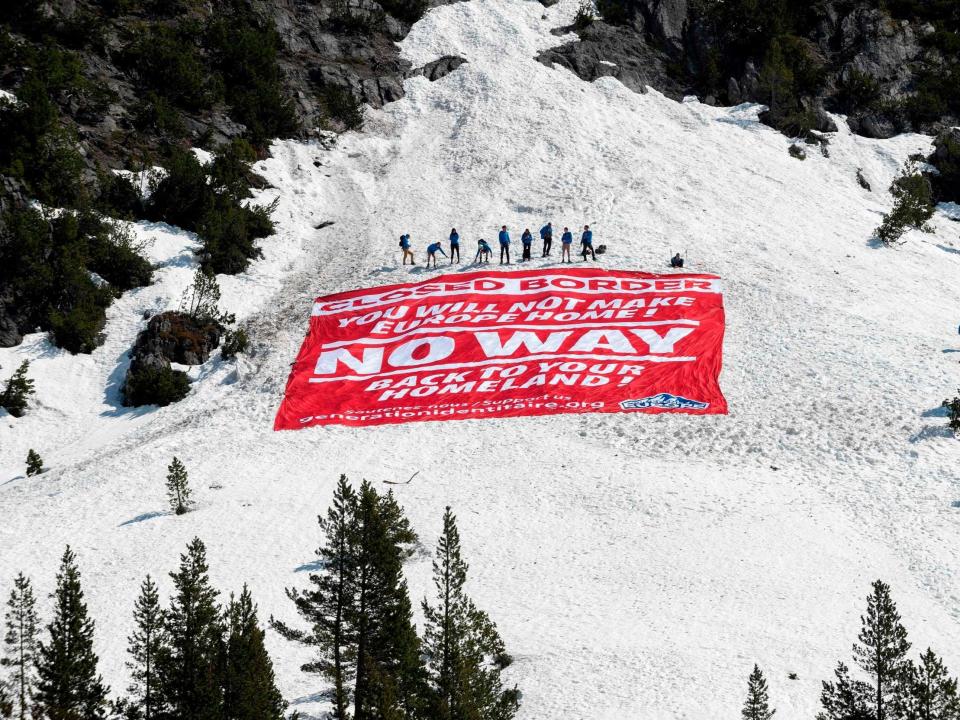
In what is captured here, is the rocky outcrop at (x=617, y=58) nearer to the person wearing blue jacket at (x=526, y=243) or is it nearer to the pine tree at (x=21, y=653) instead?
the person wearing blue jacket at (x=526, y=243)

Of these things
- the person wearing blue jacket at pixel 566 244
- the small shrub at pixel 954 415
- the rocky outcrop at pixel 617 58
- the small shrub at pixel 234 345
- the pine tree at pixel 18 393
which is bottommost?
the small shrub at pixel 954 415

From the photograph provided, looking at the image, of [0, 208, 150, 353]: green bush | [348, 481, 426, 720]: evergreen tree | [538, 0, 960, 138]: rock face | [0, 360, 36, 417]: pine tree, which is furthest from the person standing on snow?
[538, 0, 960, 138]: rock face

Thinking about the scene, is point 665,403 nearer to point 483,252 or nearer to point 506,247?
point 506,247

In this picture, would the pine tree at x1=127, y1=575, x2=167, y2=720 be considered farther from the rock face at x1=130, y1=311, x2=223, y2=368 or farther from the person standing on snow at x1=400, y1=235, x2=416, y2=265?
the person standing on snow at x1=400, y1=235, x2=416, y2=265

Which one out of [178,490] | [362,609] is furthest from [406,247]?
[362,609]

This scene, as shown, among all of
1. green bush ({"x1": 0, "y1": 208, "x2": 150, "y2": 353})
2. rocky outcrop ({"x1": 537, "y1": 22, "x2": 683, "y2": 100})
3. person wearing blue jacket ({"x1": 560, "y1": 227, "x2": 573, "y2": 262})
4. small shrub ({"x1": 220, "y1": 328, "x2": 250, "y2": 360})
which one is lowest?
small shrub ({"x1": 220, "y1": 328, "x2": 250, "y2": 360})

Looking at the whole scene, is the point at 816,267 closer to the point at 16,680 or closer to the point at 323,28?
the point at 16,680

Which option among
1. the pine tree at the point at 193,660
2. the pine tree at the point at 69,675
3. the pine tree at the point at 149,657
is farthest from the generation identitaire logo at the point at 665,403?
the pine tree at the point at 69,675
